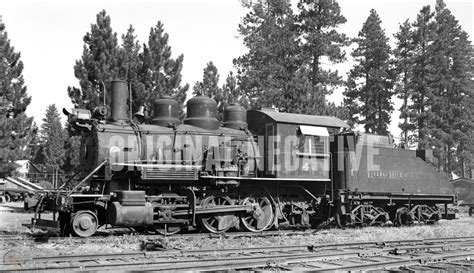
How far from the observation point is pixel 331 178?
16.3 metres

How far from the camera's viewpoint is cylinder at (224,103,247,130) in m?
15.8

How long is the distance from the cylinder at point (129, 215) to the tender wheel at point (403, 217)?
1016 cm

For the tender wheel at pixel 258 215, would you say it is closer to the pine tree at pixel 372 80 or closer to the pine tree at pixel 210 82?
the pine tree at pixel 210 82

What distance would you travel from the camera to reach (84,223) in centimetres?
1250

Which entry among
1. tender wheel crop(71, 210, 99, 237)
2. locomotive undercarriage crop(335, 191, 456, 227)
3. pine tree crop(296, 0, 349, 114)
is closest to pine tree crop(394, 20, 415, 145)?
pine tree crop(296, 0, 349, 114)

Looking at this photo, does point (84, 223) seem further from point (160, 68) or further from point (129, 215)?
point (160, 68)

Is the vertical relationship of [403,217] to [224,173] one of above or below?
below

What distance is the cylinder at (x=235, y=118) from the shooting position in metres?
15.8

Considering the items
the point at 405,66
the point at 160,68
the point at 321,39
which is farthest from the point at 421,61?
the point at 160,68

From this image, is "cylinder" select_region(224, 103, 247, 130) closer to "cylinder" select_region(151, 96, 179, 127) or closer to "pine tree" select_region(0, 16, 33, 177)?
"cylinder" select_region(151, 96, 179, 127)

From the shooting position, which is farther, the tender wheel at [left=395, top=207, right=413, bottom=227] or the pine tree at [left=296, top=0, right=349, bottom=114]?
the pine tree at [left=296, top=0, right=349, bottom=114]

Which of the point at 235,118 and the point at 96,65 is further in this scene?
the point at 96,65

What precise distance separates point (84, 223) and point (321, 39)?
76.7 ft

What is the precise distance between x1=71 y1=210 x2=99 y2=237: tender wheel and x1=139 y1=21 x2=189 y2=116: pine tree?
48.5 feet
